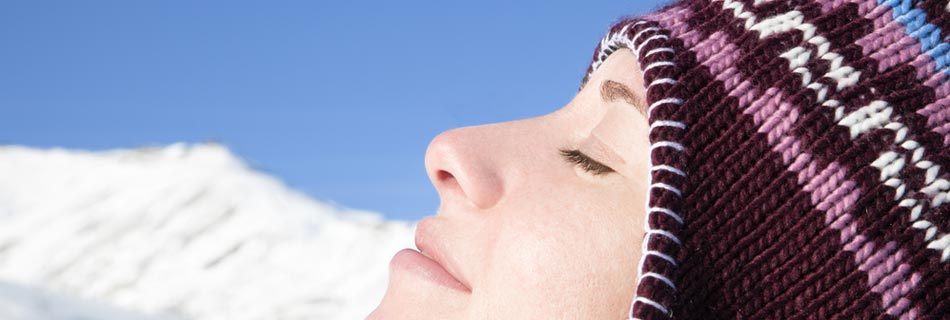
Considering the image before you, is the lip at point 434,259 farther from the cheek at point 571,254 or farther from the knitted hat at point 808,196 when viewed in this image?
the knitted hat at point 808,196

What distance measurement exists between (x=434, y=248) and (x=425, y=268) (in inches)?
1.0

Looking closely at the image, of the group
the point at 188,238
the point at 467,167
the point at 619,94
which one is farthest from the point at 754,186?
the point at 188,238

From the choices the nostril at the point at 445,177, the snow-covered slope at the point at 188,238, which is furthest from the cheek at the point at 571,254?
the snow-covered slope at the point at 188,238

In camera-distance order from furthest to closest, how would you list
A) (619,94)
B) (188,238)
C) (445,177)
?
(188,238) → (445,177) → (619,94)

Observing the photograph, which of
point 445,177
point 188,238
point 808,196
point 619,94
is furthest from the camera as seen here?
point 188,238

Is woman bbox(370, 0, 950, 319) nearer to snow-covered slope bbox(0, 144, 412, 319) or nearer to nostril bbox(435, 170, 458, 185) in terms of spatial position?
nostril bbox(435, 170, 458, 185)

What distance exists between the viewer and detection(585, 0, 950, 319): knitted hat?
889 mm

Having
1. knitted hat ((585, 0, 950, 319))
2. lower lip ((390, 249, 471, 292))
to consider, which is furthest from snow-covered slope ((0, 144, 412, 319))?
knitted hat ((585, 0, 950, 319))

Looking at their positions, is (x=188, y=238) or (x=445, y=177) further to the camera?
(x=188, y=238)

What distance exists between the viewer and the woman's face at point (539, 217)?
0.95 metres

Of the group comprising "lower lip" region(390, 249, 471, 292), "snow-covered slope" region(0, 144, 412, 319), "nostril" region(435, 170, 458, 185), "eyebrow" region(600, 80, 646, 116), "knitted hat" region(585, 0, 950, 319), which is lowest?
"knitted hat" region(585, 0, 950, 319)

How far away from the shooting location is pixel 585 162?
3.30ft

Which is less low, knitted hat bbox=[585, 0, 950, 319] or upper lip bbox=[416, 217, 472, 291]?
upper lip bbox=[416, 217, 472, 291]

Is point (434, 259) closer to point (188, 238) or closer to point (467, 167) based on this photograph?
point (467, 167)
